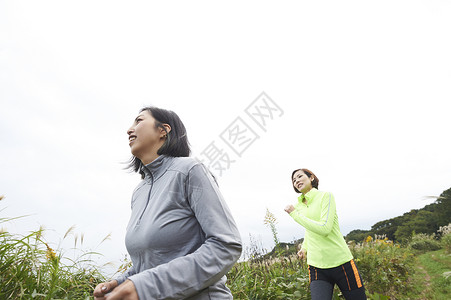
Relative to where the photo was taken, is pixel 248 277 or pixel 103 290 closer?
pixel 103 290

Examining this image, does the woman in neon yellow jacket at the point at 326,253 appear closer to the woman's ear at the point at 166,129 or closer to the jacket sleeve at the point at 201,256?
the woman's ear at the point at 166,129

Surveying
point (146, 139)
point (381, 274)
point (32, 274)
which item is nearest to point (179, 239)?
point (146, 139)

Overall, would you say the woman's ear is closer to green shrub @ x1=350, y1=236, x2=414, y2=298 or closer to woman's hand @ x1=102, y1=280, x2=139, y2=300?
woman's hand @ x1=102, y1=280, x2=139, y2=300

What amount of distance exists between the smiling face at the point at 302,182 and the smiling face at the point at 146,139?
255 cm

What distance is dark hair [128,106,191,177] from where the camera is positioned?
1731mm

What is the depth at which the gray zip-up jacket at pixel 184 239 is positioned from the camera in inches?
Result: 45.0

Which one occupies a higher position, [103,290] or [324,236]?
[103,290]

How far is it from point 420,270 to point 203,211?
11795 millimetres

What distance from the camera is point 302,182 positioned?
3.92 metres

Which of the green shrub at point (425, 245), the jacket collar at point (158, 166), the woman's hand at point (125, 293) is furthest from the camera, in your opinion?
the green shrub at point (425, 245)

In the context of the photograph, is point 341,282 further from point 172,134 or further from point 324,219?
point 172,134

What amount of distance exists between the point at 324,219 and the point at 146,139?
95.4 inches

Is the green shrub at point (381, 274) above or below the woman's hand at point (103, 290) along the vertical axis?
below

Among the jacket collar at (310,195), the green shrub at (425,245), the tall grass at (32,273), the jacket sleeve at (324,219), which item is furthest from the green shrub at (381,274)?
the green shrub at (425,245)
